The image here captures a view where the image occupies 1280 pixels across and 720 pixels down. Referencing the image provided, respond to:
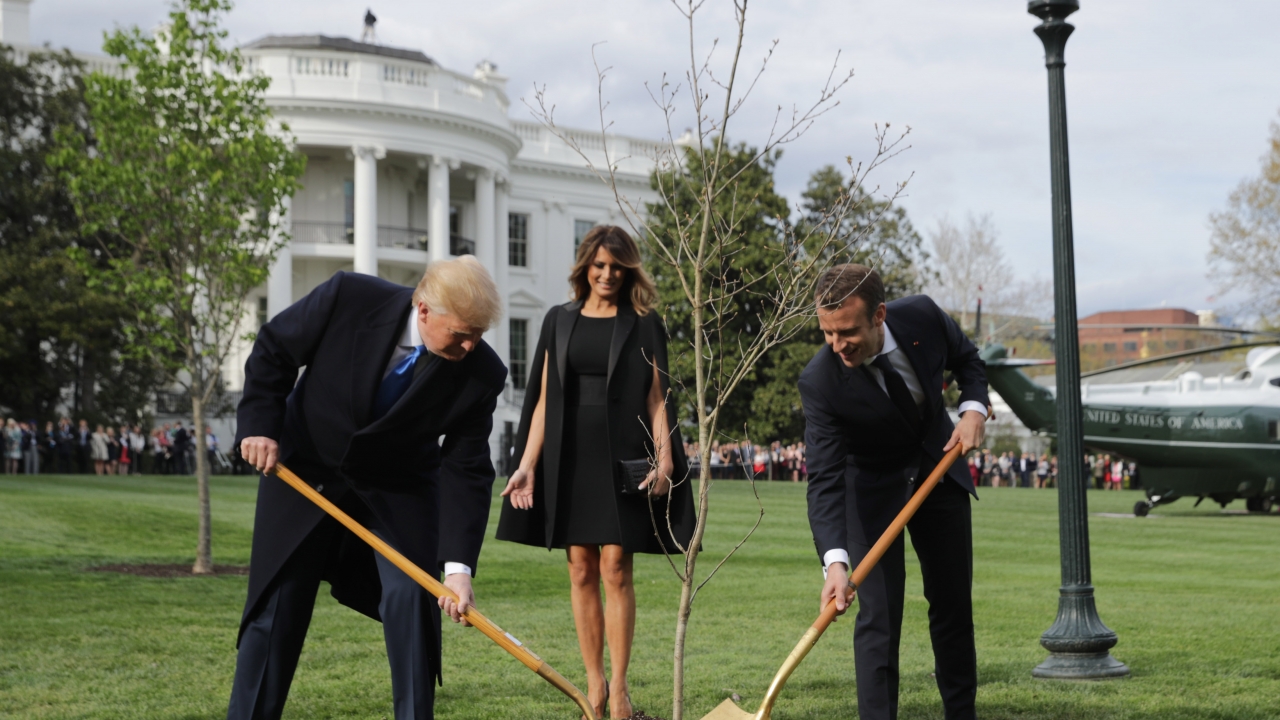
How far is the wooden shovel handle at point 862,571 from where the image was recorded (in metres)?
4.65

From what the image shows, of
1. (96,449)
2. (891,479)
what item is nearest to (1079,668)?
(891,479)

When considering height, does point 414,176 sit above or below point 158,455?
above

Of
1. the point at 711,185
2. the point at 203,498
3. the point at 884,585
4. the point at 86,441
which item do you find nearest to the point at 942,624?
the point at 884,585

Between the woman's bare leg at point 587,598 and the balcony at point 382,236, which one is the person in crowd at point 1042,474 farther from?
the woman's bare leg at point 587,598

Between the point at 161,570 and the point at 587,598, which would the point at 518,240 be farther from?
the point at 587,598

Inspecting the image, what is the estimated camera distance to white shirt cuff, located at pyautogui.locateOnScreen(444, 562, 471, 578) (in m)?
4.68

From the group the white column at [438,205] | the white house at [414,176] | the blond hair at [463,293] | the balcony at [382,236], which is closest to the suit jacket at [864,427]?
the blond hair at [463,293]

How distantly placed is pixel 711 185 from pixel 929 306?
3.74 feet

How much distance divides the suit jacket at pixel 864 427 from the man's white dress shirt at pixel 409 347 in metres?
1.44

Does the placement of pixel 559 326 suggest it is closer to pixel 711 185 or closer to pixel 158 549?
pixel 711 185

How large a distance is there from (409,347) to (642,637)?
15.2 ft

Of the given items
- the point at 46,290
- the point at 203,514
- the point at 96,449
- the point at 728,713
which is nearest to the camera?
the point at 728,713

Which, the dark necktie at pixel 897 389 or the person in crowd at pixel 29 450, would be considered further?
the person in crowd at pixel 29 450

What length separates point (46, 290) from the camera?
3662 centimetres
